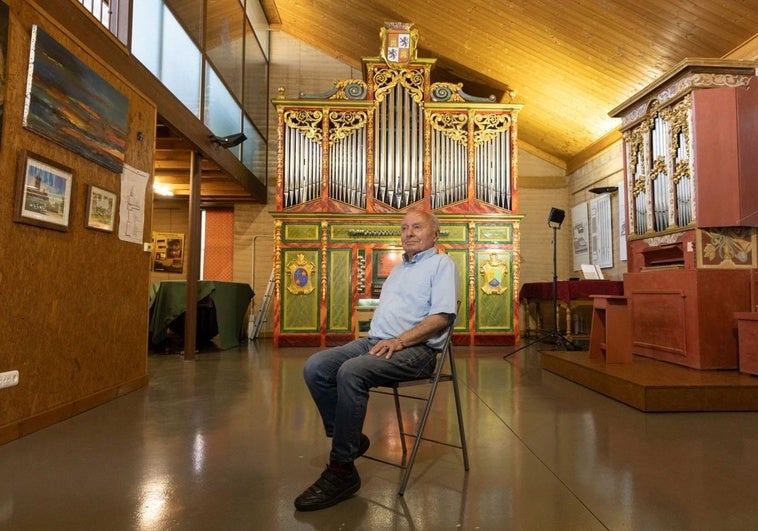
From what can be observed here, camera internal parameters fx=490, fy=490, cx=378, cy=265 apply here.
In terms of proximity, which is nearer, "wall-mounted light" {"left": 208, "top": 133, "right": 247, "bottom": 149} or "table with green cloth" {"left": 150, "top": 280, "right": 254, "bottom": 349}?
"wall-mounted light" {"left": 208, "top": 133, "right": 247, "bottom": 149}

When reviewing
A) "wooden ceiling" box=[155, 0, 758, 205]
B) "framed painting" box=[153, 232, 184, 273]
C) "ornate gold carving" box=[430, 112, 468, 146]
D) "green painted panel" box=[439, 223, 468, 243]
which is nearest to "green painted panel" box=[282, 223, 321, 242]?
"wooden ceiling" box=[155, 0, 758, 205]

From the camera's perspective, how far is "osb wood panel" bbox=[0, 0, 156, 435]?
7.89ft

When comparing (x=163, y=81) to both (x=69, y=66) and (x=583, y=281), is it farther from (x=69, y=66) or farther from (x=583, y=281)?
(x=583, y=281)

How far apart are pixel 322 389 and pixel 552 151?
7987 mm

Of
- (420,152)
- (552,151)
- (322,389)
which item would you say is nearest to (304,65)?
(420,152)

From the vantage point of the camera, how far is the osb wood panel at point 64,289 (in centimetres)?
240

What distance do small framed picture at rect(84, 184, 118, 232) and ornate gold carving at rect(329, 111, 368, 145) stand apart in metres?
4.44

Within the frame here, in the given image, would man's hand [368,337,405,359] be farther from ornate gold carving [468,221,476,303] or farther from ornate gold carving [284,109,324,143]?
ornate gold carving [284,109,324,143]

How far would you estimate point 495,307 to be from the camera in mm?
7227

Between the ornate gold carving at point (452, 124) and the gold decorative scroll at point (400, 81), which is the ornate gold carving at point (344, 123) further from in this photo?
the ornate gold carving at point (452, 124)

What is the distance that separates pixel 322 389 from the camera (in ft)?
6.39

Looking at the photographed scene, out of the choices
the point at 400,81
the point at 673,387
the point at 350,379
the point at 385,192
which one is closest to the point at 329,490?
the point at 350,379

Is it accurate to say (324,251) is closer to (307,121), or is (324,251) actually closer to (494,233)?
(307,121)

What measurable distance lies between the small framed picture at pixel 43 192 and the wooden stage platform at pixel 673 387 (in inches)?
143
